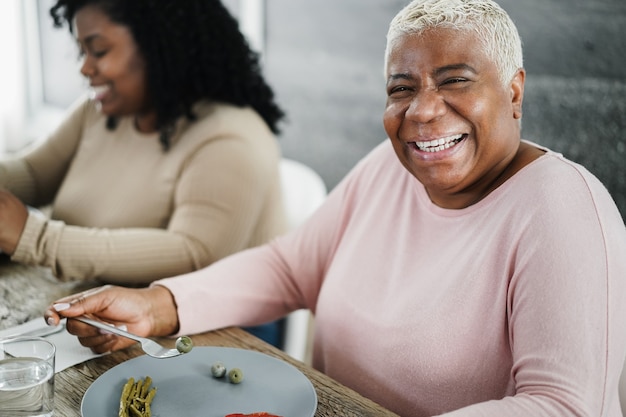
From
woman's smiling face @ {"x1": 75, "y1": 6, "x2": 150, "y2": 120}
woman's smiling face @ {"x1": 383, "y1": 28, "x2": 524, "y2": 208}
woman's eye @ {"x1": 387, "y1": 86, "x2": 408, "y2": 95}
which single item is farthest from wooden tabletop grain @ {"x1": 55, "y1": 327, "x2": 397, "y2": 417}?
woman's smiling face @ {"x1": 75, "y1": 6, "x2": 150, "y2": 120}

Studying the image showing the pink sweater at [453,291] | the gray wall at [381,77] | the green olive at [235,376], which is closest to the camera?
the pink sweater at [453,291]

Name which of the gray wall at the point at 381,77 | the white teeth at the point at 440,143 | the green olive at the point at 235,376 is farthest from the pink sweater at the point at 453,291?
the gray wall at the point at 381,77

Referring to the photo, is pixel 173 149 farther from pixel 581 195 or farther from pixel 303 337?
pixel 581 195

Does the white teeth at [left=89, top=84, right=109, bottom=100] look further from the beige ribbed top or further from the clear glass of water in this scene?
the clear glass of water

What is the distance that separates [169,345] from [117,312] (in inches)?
4.2

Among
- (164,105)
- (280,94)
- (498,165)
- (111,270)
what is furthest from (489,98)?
(280,94)

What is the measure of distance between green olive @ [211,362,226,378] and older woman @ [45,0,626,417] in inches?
7.7

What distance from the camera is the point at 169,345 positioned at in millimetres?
1204

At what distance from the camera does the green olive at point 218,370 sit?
105 centimetres

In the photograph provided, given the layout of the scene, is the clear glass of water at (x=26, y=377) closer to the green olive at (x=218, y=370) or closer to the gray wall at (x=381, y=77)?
the green olive at (x=218, y=370)

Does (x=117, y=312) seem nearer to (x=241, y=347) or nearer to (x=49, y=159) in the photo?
(x=241, y=347)

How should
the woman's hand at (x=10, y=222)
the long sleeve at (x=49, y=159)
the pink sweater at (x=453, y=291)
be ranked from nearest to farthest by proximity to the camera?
the pink sweater at (x=453, y=291) → the woman's hand at (x=10, y=222) → the long sleeve at (x=49, y=159)

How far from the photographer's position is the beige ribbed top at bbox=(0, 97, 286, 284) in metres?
1.58

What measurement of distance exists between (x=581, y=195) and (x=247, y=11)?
2119 mm
